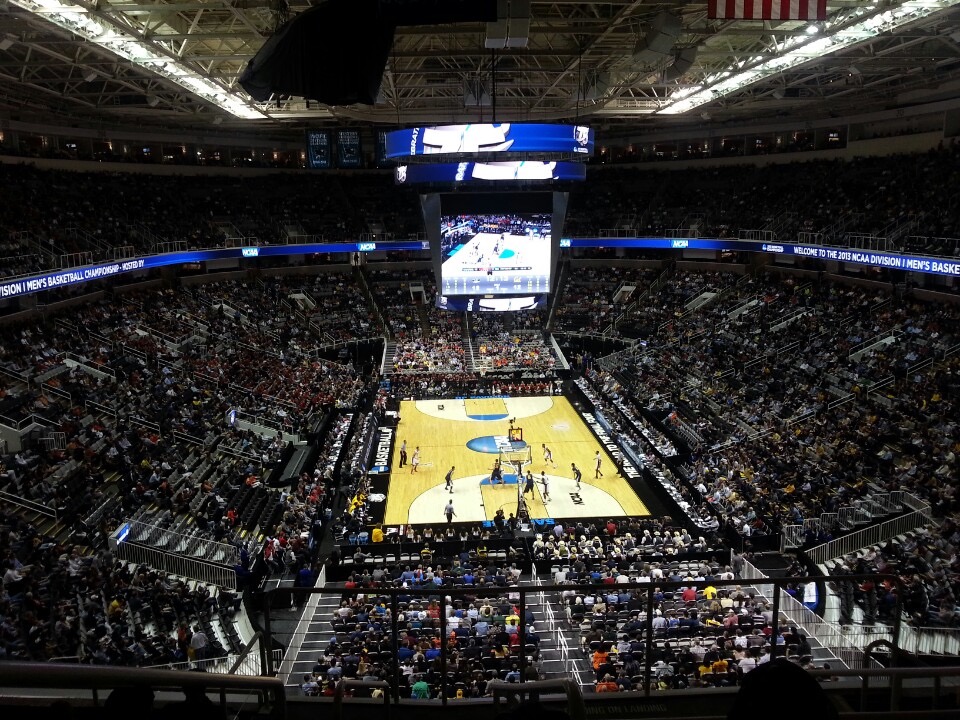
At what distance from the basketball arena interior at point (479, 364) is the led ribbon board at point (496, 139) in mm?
120

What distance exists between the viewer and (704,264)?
4269 centimetres

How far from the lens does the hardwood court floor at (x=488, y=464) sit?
2228 centimetres

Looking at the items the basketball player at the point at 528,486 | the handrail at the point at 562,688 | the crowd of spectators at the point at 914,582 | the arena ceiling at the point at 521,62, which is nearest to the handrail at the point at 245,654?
the handrail at the point at 562,688

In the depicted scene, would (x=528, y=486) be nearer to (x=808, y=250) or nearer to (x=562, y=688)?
(x=808, y=250)

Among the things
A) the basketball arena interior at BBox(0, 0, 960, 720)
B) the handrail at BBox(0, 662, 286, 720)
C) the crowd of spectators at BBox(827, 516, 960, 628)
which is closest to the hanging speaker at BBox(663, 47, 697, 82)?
the basketball arena interior at BBox(0, 0, 960, 720)

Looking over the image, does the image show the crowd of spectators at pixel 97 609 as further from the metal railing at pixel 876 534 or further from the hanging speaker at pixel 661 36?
the hanging speaker at pixel 661 36

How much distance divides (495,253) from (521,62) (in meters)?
8.54

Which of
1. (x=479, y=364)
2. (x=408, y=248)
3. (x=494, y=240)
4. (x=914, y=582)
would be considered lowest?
(x=914, y=582)

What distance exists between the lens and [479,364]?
37594 millimetres

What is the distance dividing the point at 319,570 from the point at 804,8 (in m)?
15.3

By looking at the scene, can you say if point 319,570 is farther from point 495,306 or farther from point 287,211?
point 287,211

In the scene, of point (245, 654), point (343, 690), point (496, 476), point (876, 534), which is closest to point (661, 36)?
point (876, 534)

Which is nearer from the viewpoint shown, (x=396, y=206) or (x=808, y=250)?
(x=808, y=250)

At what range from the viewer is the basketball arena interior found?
961 centimetres
